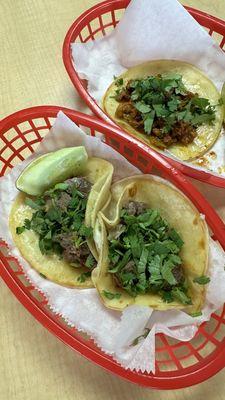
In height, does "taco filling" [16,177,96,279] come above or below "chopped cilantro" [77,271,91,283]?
above

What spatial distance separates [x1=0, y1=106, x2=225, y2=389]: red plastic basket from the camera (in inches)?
38.5

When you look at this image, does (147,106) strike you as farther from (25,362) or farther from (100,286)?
(25,362)

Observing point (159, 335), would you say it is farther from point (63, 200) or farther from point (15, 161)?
point (15, 161)

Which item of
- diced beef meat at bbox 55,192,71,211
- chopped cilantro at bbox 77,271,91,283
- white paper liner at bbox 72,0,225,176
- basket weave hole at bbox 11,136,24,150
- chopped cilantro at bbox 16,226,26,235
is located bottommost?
chopped cilantro at bbox 77,271,91,283

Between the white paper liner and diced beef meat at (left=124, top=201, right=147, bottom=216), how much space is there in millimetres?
280

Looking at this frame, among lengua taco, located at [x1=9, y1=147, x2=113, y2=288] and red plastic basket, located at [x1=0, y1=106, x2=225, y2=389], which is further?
lengua taco, located at [x1=9, y1=147, x2=113, y2=288]

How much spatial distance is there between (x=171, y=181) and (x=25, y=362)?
550 millimetres

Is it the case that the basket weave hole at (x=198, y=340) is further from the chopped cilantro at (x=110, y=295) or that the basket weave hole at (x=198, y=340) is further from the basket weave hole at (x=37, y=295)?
the basket weave hole at (x=37, y=295)

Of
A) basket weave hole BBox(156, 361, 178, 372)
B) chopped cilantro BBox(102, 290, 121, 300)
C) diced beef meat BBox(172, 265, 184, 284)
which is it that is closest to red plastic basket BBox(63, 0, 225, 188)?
diced beef meat BBox(172, 265, 184, 284)

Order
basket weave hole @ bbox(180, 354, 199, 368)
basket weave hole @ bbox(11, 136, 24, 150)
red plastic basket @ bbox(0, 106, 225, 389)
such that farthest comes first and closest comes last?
basket weave hole @ bbox(11, 136, 24, 150) < basket weave hole @ bbox(180, 354, 199, 368) < red plastic basket @ bbox(0, 106, 225, 389)

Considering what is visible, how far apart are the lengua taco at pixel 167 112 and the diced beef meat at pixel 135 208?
0.23 meters

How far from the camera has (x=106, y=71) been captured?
1439mm

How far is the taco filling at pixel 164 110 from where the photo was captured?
1311 millimetres

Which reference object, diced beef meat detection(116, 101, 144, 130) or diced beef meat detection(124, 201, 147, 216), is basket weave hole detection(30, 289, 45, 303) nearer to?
diced beef meat detection(124, 201, 147, 216)
